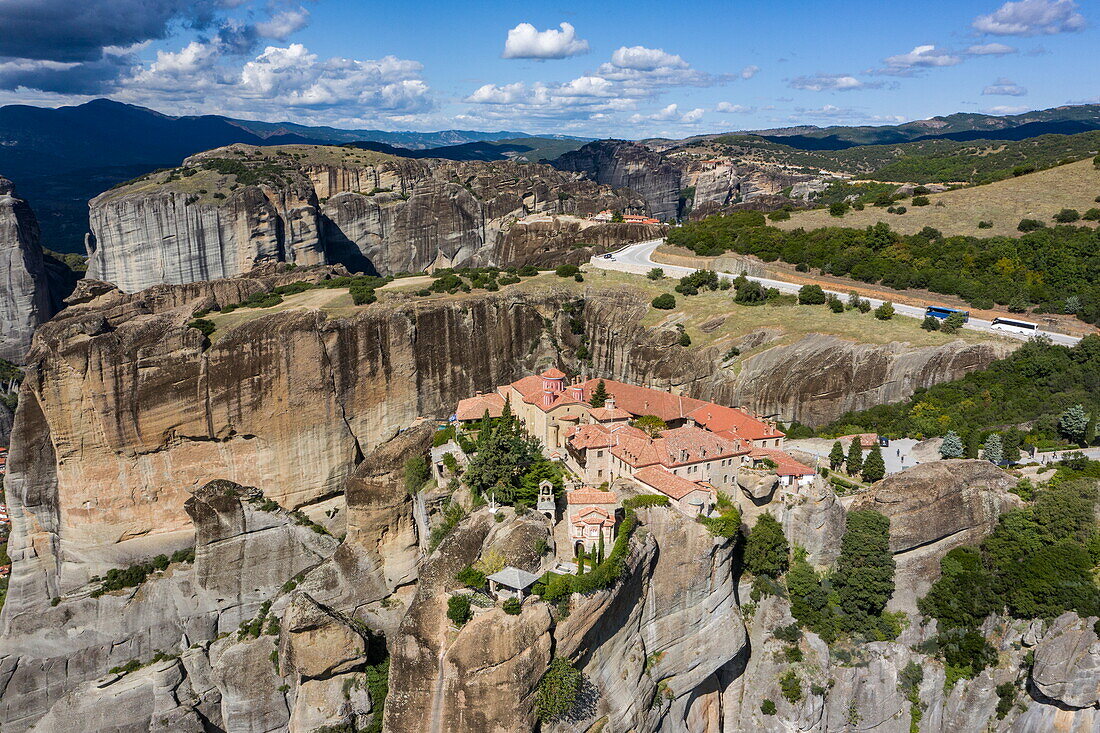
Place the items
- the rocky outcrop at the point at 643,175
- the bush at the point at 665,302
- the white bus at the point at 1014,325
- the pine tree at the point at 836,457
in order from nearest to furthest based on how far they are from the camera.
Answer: the pine tree at the point at 836,457 < the white bus at the point at 1014,325 < the bush at the point at 665,302 < the rocky outcrop at the point at 643,175

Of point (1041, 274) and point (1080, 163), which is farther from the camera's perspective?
point (1080, 163)

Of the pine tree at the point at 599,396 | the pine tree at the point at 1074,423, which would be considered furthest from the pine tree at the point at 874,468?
the pine tree at the point at 599,396

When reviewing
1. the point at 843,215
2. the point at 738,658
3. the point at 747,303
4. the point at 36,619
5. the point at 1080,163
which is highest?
the point at 1080,163

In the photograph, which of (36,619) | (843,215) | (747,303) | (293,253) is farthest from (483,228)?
(36,619)

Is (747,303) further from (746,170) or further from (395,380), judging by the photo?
(746,170)

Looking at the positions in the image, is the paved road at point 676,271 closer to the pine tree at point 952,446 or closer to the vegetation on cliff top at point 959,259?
the vegetation on cliff top at point 959,259

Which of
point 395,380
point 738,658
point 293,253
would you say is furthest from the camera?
point 293,253

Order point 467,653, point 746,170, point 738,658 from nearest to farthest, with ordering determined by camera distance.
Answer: point 467,653
point 738,658
point 746,170
